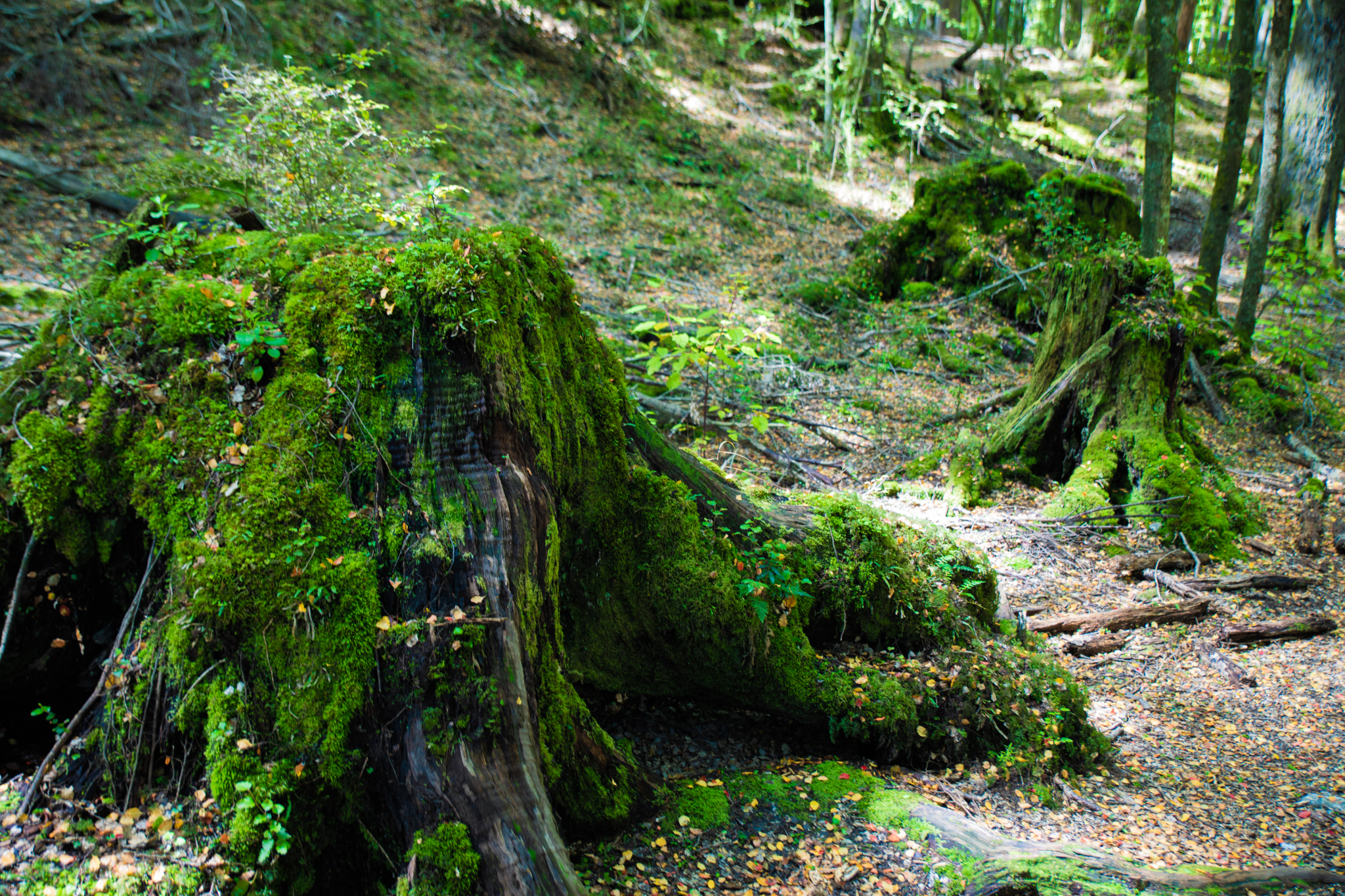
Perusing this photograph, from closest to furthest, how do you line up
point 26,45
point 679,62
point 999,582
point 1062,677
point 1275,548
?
1. point 1062,677
2. point 999,582
3. point 1275,548
4. point 26,45
5. point 679,62

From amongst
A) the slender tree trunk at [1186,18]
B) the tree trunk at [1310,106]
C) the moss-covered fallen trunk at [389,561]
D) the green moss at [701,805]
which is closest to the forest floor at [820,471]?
the green moss at [701,805]

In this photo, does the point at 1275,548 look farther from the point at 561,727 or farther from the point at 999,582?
the point at 561,727

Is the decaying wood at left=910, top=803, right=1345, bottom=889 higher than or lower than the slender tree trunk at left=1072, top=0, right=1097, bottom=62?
lower

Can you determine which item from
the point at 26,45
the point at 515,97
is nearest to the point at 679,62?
the point at 515,97

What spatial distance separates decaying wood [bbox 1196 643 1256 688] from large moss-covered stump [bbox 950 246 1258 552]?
1.72 meters

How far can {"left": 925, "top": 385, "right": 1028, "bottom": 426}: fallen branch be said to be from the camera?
9.49 metres

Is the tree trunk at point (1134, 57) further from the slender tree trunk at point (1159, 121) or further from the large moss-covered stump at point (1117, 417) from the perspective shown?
the large moss-covered stump at point (1117, 417)

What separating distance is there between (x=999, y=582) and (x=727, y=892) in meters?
4.41

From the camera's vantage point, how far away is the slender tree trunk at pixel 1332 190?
13.9 metres

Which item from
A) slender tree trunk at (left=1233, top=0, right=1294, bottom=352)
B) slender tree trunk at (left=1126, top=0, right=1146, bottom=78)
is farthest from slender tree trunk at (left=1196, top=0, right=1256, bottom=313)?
slender tree trunk at (left=1126, top=0, right=1146, bottom=78)

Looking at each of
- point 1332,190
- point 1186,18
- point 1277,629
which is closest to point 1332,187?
point 1332,190

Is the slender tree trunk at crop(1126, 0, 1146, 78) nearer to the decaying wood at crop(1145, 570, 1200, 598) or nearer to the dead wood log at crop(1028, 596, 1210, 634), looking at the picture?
the decaying wood at crop(1145, 570, 1200, 598)

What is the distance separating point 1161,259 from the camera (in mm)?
8047

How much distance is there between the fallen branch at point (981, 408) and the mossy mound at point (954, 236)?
4.25 m
